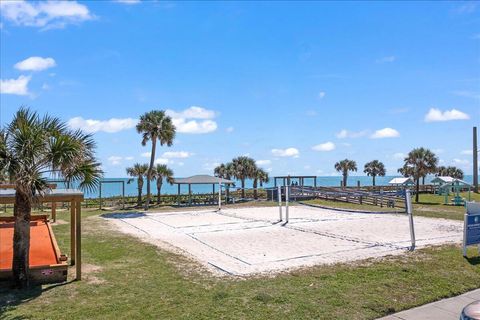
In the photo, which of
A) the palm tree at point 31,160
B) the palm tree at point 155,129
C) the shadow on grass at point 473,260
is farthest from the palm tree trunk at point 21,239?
the palm tree at point 155,129

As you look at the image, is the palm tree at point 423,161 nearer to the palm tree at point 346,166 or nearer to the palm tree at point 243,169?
the palm tree at point 243,169

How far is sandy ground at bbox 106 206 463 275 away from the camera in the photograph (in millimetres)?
10086

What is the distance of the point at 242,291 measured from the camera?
7.28 meters

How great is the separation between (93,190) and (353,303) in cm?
497

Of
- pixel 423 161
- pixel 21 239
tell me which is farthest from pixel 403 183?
pixel 21 239

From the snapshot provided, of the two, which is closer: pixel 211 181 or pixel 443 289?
pixel 443 289

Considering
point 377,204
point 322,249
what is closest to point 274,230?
point 322,249

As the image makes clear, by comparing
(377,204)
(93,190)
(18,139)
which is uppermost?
(18,139)

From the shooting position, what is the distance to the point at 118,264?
9.70 meters

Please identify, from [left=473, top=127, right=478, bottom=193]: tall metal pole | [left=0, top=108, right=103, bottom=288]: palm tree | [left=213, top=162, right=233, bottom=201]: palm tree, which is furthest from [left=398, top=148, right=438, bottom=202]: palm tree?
[left=0, top=108, right=103, bottom=288]: palm tree

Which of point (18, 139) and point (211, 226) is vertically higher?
point (18, 139)

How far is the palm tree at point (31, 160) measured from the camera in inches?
268

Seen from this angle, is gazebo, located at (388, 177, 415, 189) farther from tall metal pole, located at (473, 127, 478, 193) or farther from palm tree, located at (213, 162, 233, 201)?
palm tree, located at (213, 162, 233, 201)

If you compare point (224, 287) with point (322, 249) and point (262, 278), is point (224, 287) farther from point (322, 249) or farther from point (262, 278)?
point (322, 249)
